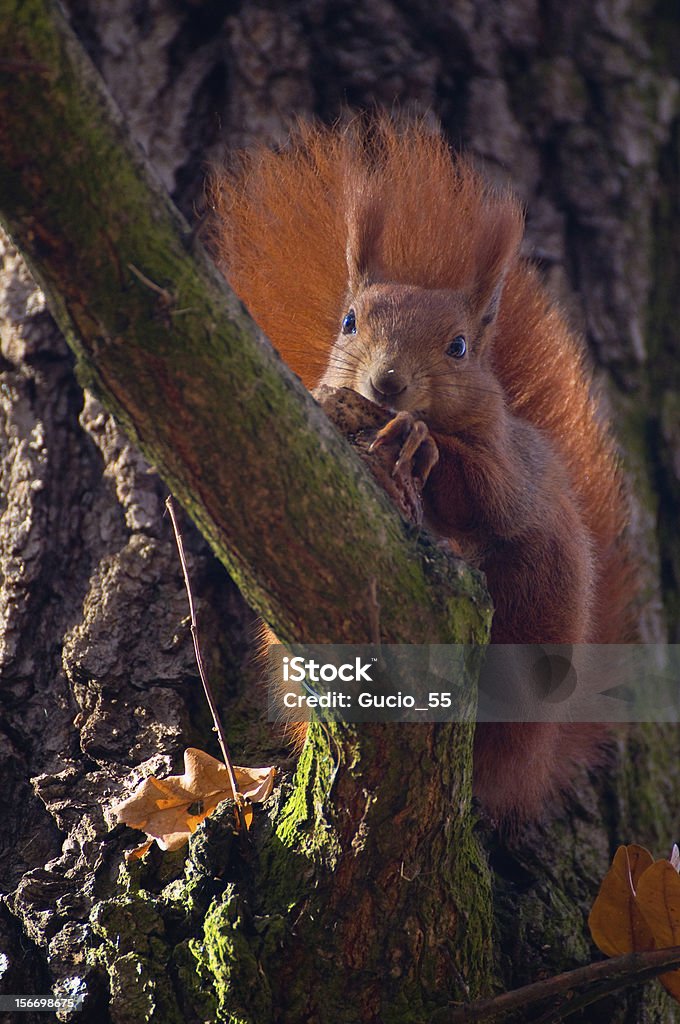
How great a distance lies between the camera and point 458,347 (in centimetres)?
147

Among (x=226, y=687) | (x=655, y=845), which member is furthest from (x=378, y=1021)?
(x=655, y=845)

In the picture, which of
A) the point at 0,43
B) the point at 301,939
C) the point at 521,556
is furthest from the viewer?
the point at 521,556

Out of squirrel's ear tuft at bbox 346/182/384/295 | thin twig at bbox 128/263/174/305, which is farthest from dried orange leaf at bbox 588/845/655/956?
Result: squirrel's ear tuft at bbox 346/182/384/295

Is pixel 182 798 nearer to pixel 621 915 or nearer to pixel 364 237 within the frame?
pixel 621 915

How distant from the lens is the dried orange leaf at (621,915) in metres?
1.12

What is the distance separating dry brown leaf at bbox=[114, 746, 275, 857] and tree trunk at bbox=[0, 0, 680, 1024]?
0.04 meters

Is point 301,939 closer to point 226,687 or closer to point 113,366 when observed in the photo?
point 226,687

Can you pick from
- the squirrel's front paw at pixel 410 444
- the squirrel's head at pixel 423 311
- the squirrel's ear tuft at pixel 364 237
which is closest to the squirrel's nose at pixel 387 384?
the squirrel's head at pixel 423 311

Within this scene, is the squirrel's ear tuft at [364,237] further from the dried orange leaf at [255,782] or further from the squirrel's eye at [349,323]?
the dried orange leaf at [255,782]

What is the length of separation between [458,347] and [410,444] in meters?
0.35

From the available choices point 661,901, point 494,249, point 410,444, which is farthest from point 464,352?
point 661,901

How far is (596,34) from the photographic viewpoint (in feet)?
6.40

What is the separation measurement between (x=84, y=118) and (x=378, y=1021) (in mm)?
924

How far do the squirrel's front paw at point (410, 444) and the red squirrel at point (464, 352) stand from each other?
0.50ft
